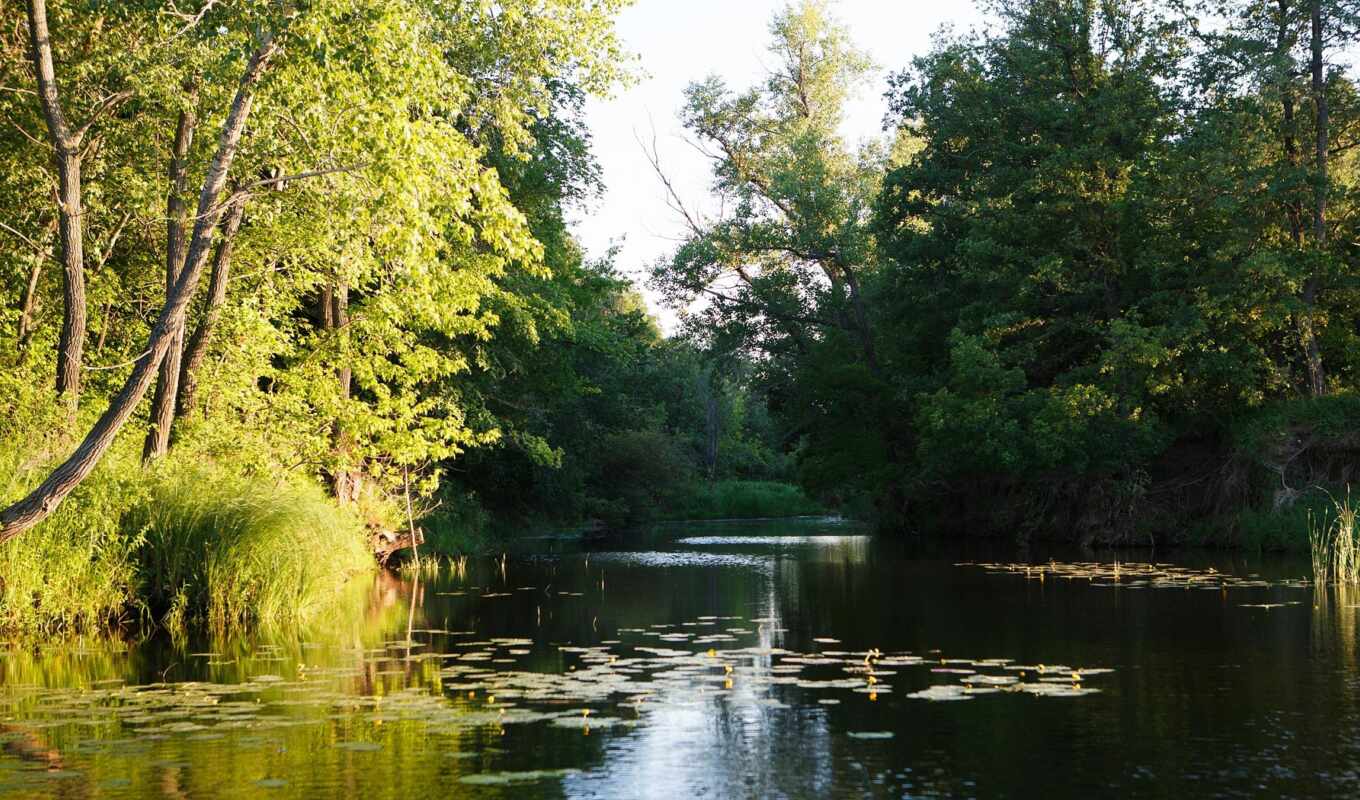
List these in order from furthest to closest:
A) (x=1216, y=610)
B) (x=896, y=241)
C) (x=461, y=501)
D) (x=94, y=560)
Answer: (x=896, y=241) < (x=461, y=501) < (x=1216, y=610) < (x=94, y=560)

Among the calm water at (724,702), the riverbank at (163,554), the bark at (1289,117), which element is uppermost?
the bark at (1289,117)

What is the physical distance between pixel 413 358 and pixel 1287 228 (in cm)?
2244

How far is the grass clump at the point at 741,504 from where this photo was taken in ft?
208

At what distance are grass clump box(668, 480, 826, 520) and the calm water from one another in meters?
43.2

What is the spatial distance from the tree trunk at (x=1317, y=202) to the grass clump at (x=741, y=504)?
32.4 metres

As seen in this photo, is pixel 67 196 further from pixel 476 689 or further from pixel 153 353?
pixel 476 689

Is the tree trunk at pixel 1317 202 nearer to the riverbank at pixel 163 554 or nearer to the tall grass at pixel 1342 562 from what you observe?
the tall grass at pixel 1342 562

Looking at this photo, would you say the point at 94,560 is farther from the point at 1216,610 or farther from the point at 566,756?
the point at 1216,610

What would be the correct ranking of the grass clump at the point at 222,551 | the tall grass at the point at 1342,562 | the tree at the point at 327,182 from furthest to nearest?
1. the tall grass at the point at 1342,562
2. the grass clump at the point at 222,551
3. the tree at the point at 327,182

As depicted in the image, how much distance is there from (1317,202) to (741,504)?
3698 cm

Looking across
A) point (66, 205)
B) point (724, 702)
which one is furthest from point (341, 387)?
point (724, 702)

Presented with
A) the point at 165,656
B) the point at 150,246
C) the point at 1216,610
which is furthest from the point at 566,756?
the point at 150,246

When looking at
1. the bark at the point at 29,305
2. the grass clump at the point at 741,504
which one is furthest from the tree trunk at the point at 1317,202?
the grass clump at the point at 741,504

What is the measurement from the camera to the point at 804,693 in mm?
11438
